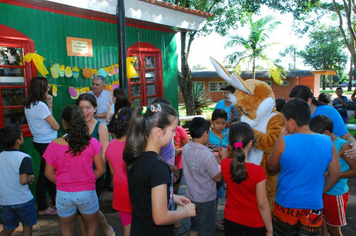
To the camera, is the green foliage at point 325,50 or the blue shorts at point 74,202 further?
the green foliage at point 325,50

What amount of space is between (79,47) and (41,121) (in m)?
1.93

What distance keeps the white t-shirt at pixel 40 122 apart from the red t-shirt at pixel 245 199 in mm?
2819

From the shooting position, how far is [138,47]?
657 centimetres

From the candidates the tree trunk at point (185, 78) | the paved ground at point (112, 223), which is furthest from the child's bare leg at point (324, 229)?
the tree trunk at point (185, 78)

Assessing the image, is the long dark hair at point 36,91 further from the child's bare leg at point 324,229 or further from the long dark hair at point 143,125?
the child's bare leg at point 324,229

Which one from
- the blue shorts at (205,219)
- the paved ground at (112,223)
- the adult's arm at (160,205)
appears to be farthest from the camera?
the paved ground at (112,223)

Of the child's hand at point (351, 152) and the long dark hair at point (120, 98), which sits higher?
the long dark hair at point (120, 98)

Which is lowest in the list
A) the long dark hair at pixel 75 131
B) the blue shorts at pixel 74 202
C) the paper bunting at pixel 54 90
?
the blue shorts at pixel 74 202

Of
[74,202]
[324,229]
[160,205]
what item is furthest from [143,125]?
[324,229]

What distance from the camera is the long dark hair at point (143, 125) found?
173cm

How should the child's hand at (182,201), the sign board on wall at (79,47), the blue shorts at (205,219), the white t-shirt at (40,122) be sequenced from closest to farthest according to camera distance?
the child's hand at (182,201), the blue shorts at (205,219), the white t-shirt at (40,122), the sign board on wall at (79,47)

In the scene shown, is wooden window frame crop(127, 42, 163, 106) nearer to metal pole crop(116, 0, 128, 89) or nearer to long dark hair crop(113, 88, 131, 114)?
metal pole crop(116, 0, 128, 89)

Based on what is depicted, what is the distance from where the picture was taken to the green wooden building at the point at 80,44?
15.4ft

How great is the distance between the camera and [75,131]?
8.71ft
